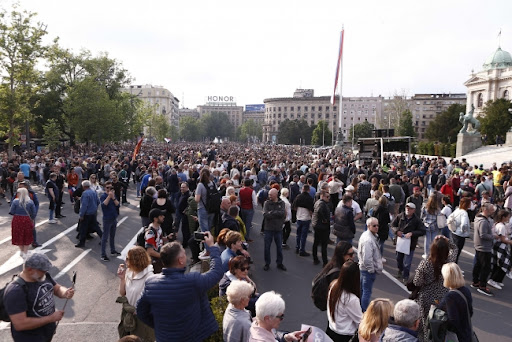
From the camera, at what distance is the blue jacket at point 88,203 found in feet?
31.1

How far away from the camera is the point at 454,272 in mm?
3936

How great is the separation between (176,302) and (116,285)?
475 centimetres

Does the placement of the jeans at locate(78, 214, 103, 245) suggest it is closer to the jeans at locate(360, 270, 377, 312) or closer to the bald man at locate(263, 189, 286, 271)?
the bald man at locate(263, 189, 286, 271)

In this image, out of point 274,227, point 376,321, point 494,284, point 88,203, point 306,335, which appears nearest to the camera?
point 306,335

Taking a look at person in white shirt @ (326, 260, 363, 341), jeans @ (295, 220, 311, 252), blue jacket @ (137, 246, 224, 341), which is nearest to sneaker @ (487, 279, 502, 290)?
jeans @ (295, 220, 311, 252)

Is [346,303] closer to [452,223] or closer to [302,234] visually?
[452,223]

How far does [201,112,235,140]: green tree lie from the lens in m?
164

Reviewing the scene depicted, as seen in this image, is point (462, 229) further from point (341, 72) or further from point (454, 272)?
point (341, 72)

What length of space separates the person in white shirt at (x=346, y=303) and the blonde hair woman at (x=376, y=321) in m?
0.51

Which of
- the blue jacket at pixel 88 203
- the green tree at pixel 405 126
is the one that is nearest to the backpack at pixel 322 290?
the blue jacket at pixel 88 203

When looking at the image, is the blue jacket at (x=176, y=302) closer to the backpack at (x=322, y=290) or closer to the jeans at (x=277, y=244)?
the backpack at (x=322, y=290)

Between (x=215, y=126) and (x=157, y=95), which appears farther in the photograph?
(x=215, y=126)

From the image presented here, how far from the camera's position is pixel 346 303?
388 cm

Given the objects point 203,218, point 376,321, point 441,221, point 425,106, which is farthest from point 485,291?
point 425,106
